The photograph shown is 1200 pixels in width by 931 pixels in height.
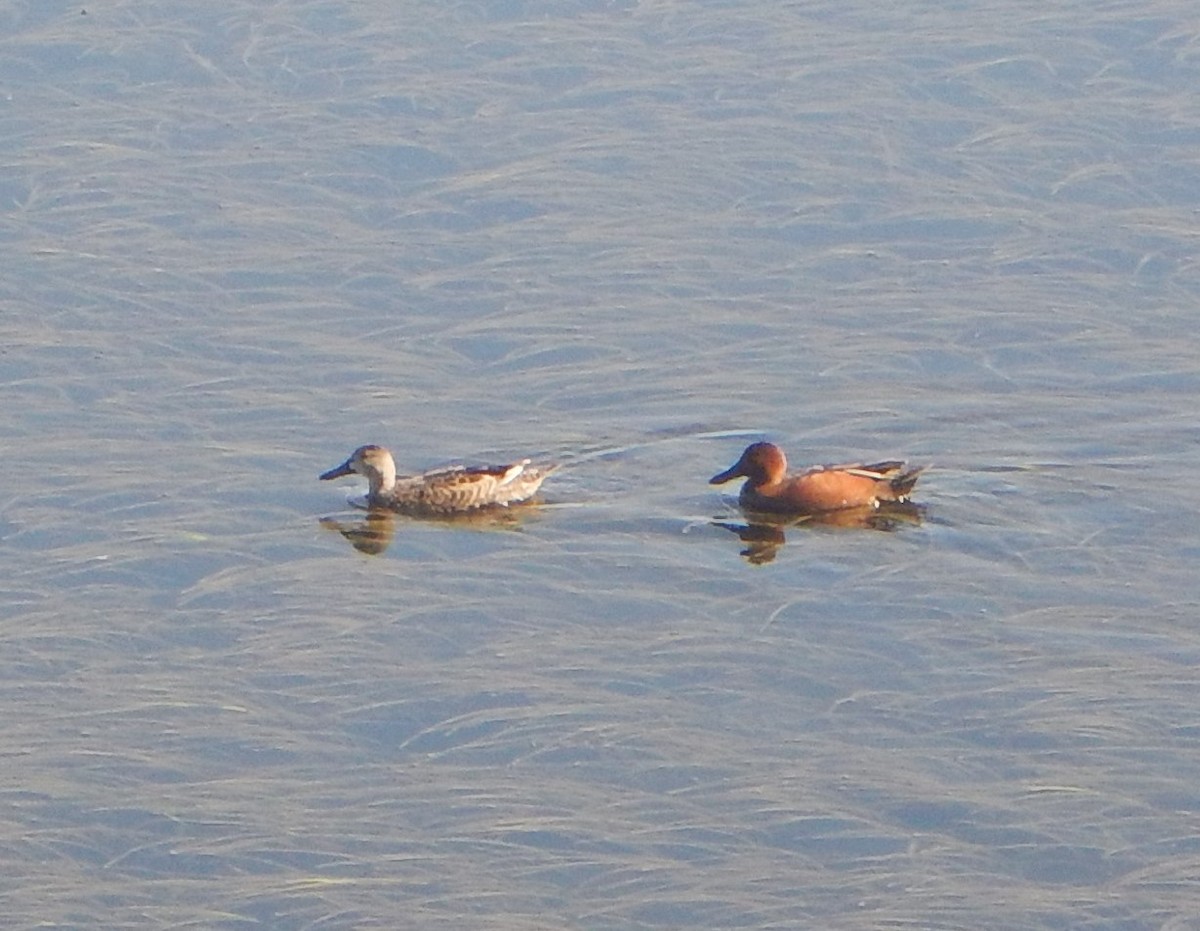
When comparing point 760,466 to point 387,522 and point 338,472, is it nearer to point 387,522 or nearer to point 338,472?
point 387,522

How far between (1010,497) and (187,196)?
5.28 m

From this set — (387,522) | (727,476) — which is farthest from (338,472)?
(727,476)

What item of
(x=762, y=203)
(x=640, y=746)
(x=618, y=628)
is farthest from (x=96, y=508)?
(x=762, y=203)

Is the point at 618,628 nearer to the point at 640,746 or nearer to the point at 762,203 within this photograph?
the point at 640,746

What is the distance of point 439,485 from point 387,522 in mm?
279

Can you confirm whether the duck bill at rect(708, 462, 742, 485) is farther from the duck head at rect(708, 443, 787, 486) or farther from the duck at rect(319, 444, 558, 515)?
the duck at rect(319, 444, 558, 515)

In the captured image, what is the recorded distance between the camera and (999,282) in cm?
1347

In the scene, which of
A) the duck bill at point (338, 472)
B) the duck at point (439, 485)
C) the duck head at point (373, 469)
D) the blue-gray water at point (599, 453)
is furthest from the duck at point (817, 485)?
the duck bill at point (338, 472)

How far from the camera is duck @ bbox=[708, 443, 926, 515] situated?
11.4 m

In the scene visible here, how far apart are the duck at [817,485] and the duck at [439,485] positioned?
867 mm

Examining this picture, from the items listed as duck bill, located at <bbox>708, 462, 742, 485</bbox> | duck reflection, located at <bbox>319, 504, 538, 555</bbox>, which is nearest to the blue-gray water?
duck reflection, located at <bbox>319, 504, 538, 555</bbox>

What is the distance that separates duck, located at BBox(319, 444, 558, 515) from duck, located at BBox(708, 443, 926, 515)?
2.85 feet

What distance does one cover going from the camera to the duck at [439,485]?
1127cm

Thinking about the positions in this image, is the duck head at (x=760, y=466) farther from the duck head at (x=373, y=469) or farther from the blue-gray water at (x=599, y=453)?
the duck head at (x=373, y=469)
